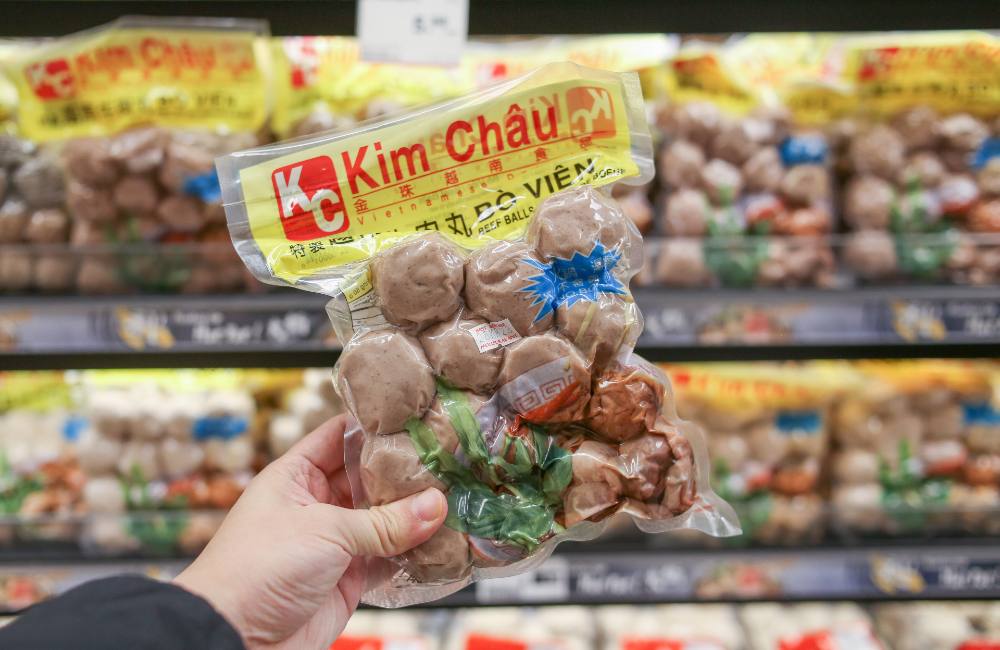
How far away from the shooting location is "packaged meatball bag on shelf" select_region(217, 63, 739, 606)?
0.83 metres

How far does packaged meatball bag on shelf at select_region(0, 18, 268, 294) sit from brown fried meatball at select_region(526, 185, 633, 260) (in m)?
0.79

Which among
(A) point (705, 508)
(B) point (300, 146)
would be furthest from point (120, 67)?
(A) point (705, 508)

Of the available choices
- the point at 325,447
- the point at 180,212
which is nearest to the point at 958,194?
the point at 325,447

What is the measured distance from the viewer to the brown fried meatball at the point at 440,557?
2.71 feet

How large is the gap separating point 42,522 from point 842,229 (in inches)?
73.6

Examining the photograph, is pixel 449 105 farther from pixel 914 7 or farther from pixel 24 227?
pixel 24 227

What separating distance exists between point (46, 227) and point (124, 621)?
1064 millimetres

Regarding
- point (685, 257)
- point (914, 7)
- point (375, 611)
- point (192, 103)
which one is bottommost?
point (375, 611)

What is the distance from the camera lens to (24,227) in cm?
147

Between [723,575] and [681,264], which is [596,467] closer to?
[681,264]

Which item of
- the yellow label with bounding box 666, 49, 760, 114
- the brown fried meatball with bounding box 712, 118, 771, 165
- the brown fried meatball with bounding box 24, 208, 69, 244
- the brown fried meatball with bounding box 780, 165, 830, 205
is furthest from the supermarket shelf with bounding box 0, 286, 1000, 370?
the yellow label with bounding box 666, 49, 760, 114

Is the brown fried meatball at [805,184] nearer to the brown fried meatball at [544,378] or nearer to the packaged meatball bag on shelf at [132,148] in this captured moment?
the brown fried meatball at [544,378]

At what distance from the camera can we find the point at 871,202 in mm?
1502

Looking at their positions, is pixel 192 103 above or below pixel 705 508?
above
